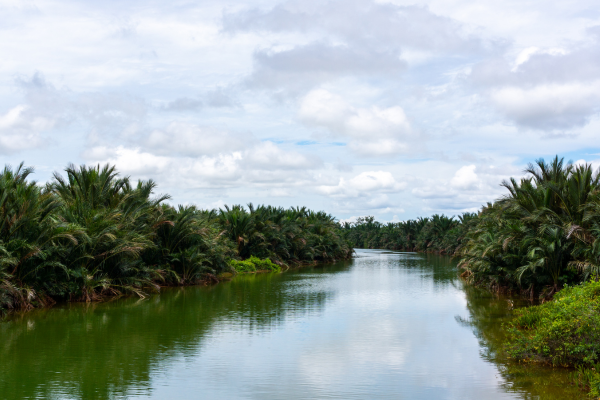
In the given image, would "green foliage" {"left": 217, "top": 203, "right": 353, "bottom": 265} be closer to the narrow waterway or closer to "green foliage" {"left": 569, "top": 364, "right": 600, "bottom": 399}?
the narrow waterway

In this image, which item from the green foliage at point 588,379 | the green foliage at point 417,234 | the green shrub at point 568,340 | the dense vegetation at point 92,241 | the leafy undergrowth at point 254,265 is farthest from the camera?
the green foliage at point 417,234

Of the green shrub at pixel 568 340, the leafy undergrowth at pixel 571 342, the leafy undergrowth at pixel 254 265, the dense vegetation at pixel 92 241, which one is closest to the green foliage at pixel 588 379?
the leafy undergrowth at pixel 571 342

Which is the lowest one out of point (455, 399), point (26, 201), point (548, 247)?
point (455, 399)

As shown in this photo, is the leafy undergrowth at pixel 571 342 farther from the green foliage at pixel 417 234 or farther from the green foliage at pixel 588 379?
the green foliage at pixel 417 234

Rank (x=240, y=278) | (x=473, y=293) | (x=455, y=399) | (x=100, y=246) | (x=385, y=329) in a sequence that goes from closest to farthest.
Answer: (x=455, y=399) < (x=385, y=329) < (x=100, y=246) < (x=473, y=293) < (x=240, y=278)

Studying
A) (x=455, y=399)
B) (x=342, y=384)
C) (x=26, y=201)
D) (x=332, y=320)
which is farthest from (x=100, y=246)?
(x=455, y=399)

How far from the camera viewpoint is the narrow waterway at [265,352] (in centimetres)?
862

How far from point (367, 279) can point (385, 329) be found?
650 inches

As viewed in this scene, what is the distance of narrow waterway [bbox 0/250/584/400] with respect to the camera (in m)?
8.62

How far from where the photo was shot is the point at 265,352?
37.3ft

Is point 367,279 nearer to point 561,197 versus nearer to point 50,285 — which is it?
point 561,197

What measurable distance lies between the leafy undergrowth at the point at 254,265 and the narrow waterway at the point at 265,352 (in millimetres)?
13125

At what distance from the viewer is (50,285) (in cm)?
1692

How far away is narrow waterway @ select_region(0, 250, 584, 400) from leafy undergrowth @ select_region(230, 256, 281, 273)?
13.1 m
